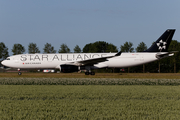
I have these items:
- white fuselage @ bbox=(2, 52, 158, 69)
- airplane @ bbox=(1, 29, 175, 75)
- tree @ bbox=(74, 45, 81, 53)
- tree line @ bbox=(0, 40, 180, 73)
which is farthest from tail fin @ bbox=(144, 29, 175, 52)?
tree @ bbox=(74, 45, 81, 53)

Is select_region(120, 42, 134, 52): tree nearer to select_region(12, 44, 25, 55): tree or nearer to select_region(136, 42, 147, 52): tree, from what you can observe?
select_region(136, 42, 147, 52): tree

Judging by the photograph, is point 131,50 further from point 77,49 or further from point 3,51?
point 3,51

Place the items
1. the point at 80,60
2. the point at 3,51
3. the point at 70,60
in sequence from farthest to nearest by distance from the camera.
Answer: the point at 3,51, the point at 70,60, the point at 80,60

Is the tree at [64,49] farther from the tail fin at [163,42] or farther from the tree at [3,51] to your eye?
the tail fin at [163,42]

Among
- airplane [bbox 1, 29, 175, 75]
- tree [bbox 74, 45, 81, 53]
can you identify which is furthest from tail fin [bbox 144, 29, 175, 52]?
tree [bbox 74, 45, 81, 53]

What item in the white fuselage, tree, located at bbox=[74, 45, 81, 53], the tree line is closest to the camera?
the white fuselage

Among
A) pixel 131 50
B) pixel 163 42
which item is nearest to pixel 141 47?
pixel 131 50

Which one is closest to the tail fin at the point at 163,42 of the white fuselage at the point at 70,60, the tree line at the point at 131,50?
the white fuselage at the point at 70,60

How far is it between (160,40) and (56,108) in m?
30.9

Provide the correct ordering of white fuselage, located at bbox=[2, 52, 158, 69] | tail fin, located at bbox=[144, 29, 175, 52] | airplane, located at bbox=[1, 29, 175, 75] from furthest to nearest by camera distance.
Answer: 1. tail fin, located at bbox=[144, 29, 175, 52]
2. white fuselage, located at bbox=[2, 52, 158, 69]
3. airplane, located at bbox=[1, 29, 175, 75]

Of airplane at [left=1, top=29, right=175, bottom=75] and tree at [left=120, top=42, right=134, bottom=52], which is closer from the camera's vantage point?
airplane at [left=1, top=29, right=175, bottom=75]

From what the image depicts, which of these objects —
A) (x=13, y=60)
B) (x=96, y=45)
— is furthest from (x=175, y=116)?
(x=96, y=45)

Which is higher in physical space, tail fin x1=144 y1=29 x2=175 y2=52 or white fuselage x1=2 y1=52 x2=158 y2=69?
tail fin x1=144 y1=29 x2=175 y2=52

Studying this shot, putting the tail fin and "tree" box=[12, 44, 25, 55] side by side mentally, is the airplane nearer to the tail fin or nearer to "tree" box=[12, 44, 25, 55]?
the tail fin
